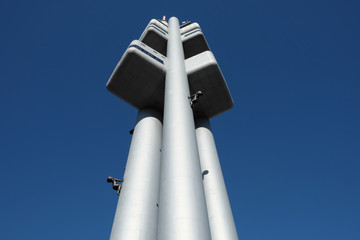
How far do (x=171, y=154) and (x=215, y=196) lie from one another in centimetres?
481

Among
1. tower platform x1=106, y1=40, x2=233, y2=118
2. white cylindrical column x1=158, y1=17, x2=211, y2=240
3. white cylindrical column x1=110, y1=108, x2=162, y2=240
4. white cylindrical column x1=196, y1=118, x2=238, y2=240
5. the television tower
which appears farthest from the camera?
tower platform x1=106, y1=40, x2=233, y2=118

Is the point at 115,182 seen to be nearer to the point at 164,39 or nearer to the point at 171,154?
the point at 171,154

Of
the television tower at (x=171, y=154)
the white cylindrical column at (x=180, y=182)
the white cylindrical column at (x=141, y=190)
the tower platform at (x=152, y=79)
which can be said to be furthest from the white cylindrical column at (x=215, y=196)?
the white cylindrical column at (x=180, y=182)

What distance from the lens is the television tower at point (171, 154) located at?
671cm

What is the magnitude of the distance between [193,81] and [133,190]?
7851 millimetres

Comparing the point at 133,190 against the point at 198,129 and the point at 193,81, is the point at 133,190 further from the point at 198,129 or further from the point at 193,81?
the point at 193,81

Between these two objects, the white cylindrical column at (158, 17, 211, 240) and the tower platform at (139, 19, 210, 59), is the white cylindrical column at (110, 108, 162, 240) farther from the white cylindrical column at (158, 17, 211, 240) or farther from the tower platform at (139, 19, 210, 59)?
the tower platform at (139, 19, 210, 59)

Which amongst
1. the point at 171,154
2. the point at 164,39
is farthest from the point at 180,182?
the point at 164,39

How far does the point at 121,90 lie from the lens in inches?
638

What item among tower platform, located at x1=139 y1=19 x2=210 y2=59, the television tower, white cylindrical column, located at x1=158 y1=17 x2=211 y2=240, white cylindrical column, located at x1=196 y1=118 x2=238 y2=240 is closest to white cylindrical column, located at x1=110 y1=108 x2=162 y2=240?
the television tower

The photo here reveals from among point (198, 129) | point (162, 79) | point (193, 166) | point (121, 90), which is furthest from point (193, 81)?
point (193, 166)

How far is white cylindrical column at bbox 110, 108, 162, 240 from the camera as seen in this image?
919 cm

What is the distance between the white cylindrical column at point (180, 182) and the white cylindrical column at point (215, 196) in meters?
3.87

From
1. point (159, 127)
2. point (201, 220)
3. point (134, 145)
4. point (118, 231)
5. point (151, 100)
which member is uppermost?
point (151, 100)
